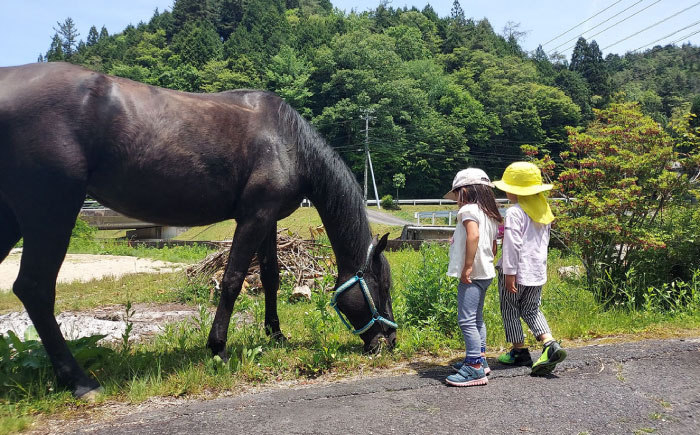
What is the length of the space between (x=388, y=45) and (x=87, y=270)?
7086cm

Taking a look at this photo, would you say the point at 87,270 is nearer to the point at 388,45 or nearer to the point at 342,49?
the point at 342,49

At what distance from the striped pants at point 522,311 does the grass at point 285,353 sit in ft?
2.26

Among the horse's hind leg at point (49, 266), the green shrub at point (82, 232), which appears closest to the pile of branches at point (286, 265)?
the horse's hind leg at point (49, 266)

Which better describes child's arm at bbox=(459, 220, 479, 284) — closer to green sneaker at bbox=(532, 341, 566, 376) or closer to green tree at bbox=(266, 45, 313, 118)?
green sneaker at bbox=(532, 341, 566, 376)

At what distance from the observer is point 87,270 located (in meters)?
12.2

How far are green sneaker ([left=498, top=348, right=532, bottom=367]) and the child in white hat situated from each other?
39cm

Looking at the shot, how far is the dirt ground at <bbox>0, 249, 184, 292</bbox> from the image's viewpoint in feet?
37.1

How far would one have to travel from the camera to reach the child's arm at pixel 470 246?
3.69m

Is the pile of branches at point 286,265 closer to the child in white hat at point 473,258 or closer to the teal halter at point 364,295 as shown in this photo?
the teal halter at point 364,295

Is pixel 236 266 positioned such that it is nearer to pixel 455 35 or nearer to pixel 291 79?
pixel 291 79

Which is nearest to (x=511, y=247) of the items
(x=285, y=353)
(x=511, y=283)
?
(x=511, y=283)

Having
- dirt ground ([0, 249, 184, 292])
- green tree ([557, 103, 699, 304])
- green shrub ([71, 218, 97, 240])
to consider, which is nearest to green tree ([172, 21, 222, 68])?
green shrub ([71, 218, 97, 240])

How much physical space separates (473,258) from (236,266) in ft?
6.44

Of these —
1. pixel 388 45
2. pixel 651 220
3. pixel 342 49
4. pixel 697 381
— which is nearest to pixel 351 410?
pixel 697 381
